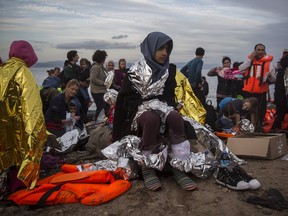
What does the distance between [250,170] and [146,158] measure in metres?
1.13

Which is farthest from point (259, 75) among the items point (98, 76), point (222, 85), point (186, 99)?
point (98, 76)

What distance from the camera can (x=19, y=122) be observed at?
2.57 m

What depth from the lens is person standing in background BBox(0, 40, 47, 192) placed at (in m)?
2.45

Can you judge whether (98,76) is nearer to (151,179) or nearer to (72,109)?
(72,109)

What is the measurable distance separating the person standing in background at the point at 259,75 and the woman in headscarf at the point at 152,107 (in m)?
2.61

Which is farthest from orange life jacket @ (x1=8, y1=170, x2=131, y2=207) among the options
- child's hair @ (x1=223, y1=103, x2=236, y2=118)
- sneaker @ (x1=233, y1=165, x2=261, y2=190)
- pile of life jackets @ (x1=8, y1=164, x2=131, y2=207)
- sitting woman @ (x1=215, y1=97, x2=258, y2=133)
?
child's hair @ (x1=223, y1=103, x2=236, y2=118)

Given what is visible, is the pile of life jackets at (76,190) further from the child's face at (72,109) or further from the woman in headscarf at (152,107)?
the child's face at (72,109)

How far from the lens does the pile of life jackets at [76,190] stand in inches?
94.8

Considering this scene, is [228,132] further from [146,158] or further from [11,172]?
[11,172]

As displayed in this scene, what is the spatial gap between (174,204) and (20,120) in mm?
1372

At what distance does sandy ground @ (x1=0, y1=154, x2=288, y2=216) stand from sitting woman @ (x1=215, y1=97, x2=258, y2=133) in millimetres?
2150

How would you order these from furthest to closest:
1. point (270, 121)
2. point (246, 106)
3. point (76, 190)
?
point (270, 121)
point (246, 106)
point (76, 190)

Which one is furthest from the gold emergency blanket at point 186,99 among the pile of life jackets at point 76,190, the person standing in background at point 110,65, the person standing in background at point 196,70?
the person standing in background at point 110,65

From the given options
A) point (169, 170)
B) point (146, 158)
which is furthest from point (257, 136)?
point (146, 158)
